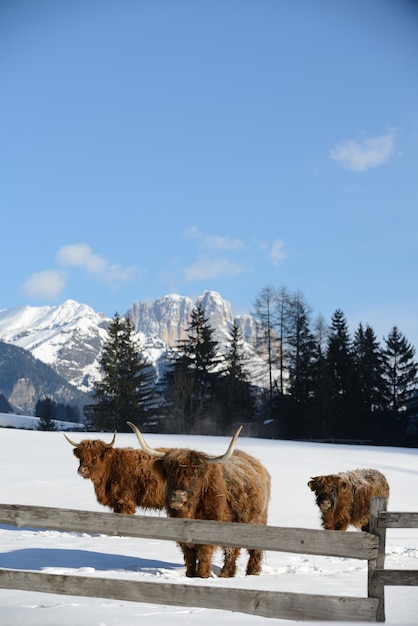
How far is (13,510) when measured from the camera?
560cm

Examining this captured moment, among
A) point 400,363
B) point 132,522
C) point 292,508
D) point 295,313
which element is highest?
point 295,313

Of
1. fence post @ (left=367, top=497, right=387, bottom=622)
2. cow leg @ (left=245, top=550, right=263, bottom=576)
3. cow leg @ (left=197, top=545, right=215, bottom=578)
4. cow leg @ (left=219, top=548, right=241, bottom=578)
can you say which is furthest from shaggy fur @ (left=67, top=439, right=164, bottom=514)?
fence post @ (left=367, top=497, right=387, bottom=622)

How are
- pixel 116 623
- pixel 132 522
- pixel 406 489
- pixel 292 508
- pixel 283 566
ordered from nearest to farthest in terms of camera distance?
pixel 116 623 < pixel 132 522 < pixel 283 566 < pixel 292 508 < pixel 406 489

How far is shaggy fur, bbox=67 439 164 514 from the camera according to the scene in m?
11.4

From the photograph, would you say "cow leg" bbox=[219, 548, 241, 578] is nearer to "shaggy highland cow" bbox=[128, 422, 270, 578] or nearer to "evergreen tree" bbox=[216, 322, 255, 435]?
"shaggy highland cow" bbox=[128, 422, 270, 578]

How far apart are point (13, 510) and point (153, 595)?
4.81 ft

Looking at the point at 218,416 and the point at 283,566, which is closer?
the point at 283,566

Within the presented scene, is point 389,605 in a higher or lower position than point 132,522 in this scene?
lower

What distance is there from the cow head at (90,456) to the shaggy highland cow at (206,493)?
13.1ft

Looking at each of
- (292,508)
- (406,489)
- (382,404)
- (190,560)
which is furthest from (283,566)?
(382,404)

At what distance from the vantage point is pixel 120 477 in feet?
37.9

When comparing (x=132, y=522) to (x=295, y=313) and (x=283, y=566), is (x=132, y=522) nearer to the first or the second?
(x=283, y=566)

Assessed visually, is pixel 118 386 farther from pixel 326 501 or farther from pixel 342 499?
pixel 326 501

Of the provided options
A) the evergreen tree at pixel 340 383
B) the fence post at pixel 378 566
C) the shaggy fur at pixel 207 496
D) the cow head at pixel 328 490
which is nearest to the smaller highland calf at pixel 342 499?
the cow head at pixel 328 490
